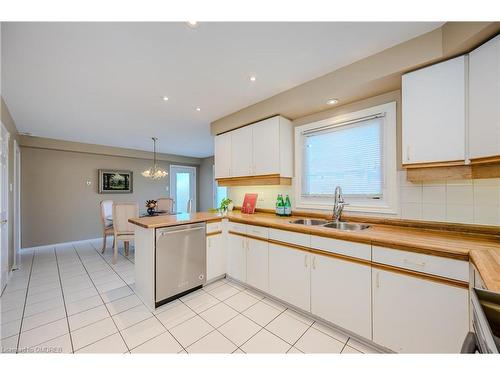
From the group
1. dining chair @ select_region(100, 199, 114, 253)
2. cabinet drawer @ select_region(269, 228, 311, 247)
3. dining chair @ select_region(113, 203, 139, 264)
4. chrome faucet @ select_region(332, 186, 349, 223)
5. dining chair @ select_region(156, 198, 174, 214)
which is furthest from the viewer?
dining chair @ select_region(156, 198, 174, 214)

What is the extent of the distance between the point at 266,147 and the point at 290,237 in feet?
4.07

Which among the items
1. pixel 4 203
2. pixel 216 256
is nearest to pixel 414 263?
pixel 216 256

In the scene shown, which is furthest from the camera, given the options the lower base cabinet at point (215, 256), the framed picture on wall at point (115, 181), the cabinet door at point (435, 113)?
the framed picture on wall at point (115, 181)

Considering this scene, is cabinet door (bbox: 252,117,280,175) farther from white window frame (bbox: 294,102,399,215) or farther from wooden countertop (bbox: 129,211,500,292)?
wooden countertop (bbox: 129,211,500,292)

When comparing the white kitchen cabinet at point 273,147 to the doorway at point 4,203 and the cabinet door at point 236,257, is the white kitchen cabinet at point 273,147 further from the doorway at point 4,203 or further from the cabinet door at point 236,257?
Answer: the doorway at point 4,203

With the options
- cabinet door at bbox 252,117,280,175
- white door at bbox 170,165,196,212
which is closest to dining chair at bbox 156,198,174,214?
white door at bbox 170,165,196,212

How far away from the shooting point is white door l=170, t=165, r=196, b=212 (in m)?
6.75

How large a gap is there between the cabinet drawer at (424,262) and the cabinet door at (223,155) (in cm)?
225

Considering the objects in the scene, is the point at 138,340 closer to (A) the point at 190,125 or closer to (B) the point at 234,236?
(B) the point at 234,236

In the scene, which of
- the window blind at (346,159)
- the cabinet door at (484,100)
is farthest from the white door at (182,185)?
the cabinet door at (484,100)

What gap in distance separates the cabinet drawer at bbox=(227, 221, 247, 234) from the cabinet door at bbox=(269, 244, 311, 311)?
1.44 ft

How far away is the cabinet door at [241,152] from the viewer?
9.38 ft

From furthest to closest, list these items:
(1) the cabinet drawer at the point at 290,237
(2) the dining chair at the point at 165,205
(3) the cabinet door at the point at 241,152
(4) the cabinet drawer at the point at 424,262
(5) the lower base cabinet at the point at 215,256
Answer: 1. (2) the dining chair at the point at 165,205
2. (3) the cabinet door at the point at 241,152
3. (5) the lower base cabinet at the point at 215,256
4. (1) the cabinet drawer at the point at 290,237
5. (4) the cabinet drawer at the point at 424,262

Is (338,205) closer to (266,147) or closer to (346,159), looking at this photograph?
(346,159)
